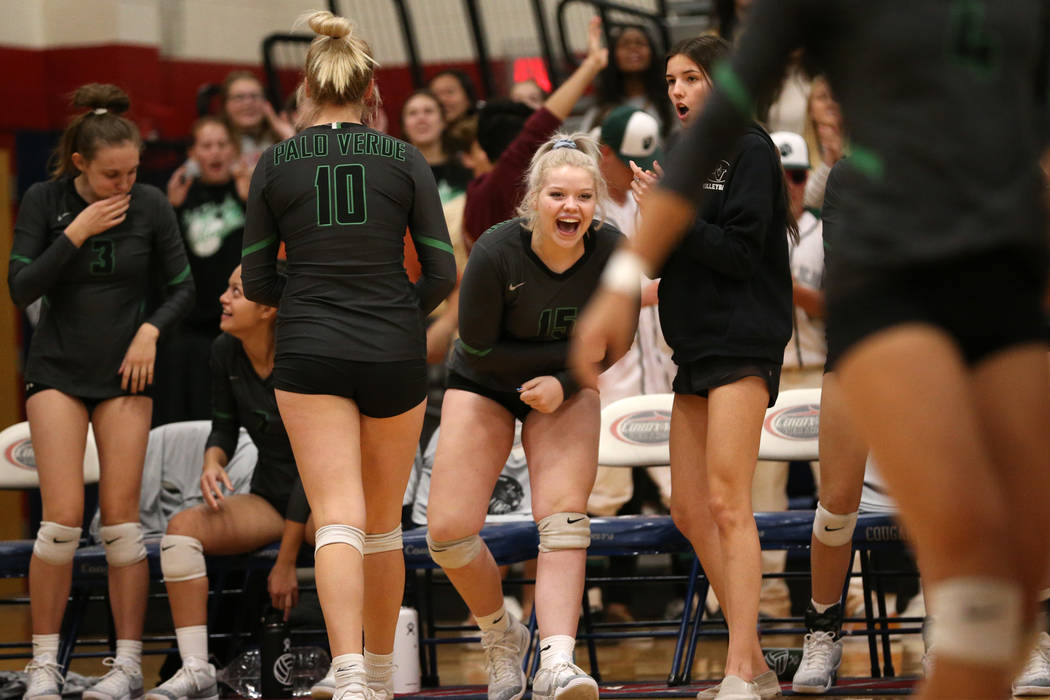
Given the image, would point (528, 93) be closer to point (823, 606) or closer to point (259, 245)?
point (259, 245)

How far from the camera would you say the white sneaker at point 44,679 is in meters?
4.82

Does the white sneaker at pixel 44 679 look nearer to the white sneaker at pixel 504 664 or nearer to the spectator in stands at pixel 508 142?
the white sneaker at pixel 504 664

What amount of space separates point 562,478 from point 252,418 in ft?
5.48

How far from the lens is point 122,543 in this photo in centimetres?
501

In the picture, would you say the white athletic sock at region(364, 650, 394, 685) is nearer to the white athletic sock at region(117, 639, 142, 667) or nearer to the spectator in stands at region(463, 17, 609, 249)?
the white athletic sock at region(117, 639, 142, 667)

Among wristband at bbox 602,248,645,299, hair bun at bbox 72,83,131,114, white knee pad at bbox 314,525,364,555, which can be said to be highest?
hair bun at bbox 72,83,131,114

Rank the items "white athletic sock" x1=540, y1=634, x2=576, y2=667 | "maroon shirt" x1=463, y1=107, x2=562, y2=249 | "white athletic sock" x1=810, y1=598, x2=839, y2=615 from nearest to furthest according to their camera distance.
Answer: "white athletic sock" x1=540, y1=634, x2=576, y2=667, "white athletic sock" x1=810, y1=598, x2=839, y2=615, "maroon shirt" x1=463, y1=107, x2=562, y2=249

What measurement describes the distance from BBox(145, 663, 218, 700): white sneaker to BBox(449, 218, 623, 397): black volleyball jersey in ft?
5.12

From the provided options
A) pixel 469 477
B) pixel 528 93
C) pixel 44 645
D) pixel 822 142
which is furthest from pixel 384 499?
pixel 528 93

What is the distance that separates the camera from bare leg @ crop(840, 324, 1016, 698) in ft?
6.06

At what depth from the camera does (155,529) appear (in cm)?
581

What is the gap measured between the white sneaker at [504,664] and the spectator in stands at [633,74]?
3.52 m

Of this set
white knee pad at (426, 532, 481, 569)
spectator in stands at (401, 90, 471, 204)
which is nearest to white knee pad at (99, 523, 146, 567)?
white knee pad at (426, 532, 481, 569)

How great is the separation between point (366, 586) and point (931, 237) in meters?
2.63
